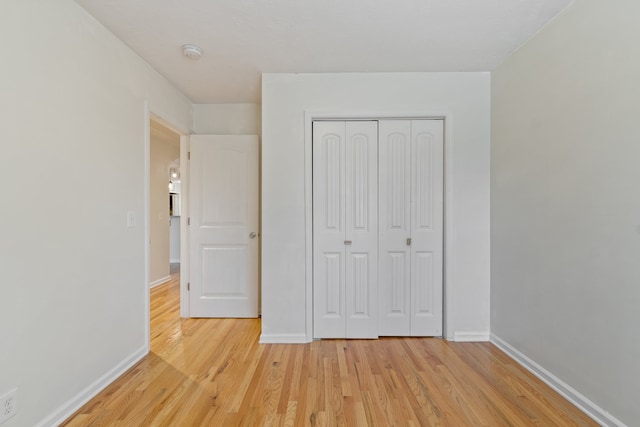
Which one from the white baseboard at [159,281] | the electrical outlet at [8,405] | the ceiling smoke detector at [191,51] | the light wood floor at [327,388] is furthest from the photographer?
the white baseboard at [159,281]

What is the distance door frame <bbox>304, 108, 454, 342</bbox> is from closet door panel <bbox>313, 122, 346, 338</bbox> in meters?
0.07

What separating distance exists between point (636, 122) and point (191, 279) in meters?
3.75

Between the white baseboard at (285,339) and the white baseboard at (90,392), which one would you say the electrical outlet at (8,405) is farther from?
the white baseboard at (285,339)

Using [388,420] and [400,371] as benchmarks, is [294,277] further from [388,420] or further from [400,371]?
[388,420]

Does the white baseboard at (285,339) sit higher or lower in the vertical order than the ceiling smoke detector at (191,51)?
lower

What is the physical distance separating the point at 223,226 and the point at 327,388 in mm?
2038

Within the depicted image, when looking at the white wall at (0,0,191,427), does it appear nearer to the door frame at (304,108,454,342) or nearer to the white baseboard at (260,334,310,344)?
the white baseboard at (260,334,310,344)

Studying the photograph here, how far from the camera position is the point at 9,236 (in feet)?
4.54

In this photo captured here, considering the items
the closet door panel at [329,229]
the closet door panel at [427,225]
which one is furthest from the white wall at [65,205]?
the closet door panel at [427,225]

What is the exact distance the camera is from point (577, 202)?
178 cm

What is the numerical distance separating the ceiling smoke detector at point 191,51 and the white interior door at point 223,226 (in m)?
1.03

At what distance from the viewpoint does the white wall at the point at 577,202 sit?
1.50 metres

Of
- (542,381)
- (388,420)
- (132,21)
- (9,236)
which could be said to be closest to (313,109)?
(132,21)

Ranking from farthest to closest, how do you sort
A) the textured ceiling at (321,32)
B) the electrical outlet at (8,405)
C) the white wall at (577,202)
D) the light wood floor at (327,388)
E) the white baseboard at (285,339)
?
the white baseboard at (285,339) → the textured ceiling at (321,32) → the light wood floor at (327,388) → the white wall at (577,202) → the electrical outlet at (8,405)
